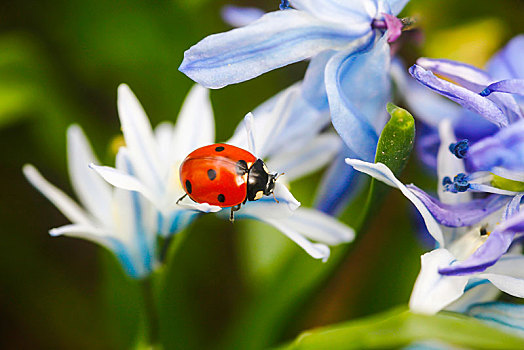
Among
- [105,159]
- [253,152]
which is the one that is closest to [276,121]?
[253,152]

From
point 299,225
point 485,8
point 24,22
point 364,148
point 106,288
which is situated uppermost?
point 24,22

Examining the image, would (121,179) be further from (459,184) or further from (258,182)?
(459,184)

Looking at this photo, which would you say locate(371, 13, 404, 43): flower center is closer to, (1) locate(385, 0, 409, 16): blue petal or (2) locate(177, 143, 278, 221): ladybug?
(1) locate(385, 0, 409, 16): blue petal

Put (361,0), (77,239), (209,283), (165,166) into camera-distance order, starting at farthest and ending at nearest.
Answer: (77,239) → (209,283) → (165,166) → (361,0)

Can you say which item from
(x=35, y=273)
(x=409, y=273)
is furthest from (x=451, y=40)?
(x=35, y=273)

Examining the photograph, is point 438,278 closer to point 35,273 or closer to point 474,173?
point 474,173

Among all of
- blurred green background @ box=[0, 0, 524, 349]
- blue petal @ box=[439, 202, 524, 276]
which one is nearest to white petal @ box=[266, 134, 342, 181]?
blurred green background @ box=[0, 0, 524, 349]

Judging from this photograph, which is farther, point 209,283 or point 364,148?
point 209,283
